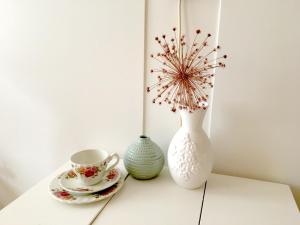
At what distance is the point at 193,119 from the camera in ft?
2.51

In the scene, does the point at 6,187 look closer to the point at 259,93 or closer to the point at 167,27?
the point at 167,27

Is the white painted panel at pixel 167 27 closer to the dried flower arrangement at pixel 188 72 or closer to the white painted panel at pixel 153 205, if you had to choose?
the dried flower arrangement at pixel 188 72

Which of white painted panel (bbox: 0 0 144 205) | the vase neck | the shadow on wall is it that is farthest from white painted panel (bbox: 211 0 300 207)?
the shadow on wall

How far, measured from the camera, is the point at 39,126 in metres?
1.18

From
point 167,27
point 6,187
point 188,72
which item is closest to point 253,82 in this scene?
point 188,72

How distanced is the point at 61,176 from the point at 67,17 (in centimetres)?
58

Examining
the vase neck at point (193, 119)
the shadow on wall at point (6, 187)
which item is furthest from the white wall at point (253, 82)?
the shadow on wall at point (6, 187)

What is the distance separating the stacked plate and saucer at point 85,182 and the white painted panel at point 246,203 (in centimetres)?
29

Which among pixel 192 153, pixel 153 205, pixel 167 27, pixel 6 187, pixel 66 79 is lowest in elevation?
pixel 6 187

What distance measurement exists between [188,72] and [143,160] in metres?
0.32

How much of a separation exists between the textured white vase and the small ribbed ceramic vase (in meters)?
0.08

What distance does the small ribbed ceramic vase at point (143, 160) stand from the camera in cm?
84

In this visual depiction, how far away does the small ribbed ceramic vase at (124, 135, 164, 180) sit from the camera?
0.84m

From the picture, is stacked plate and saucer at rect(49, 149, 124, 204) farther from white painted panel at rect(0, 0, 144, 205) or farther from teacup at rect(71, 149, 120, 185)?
white painted panel at rect(0, 0, 144, 205)
